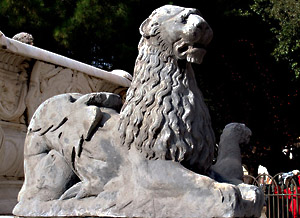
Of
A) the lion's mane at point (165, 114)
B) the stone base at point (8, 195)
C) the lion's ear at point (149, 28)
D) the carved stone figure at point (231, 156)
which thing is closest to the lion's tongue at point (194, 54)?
the lion's mane at point (165, 114)

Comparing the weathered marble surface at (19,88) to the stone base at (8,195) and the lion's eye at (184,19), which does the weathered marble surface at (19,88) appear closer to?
the stone base at (8,195)

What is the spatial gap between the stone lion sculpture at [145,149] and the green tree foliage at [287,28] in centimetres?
1075

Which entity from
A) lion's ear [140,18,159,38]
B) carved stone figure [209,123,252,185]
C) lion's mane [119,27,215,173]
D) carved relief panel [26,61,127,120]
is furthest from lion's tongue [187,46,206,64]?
carved relief panel [26,61,127,120]

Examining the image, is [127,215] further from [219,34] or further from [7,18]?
[219,34]

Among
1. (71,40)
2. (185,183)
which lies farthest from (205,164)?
(71,40)

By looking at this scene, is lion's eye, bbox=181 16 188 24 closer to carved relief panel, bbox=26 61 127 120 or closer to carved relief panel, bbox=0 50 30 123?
carved relief panel, bbox=0 50 30 123

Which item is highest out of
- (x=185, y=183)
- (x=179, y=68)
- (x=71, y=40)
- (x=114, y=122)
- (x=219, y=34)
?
(x=219, y=34)

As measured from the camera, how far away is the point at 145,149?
2.76 m

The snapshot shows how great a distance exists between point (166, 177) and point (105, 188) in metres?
0.38

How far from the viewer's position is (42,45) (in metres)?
12.3

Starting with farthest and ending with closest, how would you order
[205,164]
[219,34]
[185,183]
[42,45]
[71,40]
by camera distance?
[219,34] → [42,45] → [71,40] → [205,164] → [185,183]

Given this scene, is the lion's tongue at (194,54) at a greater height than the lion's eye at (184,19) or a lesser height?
lesser

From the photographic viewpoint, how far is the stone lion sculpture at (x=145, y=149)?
267cm

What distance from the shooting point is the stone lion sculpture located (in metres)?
2.67
